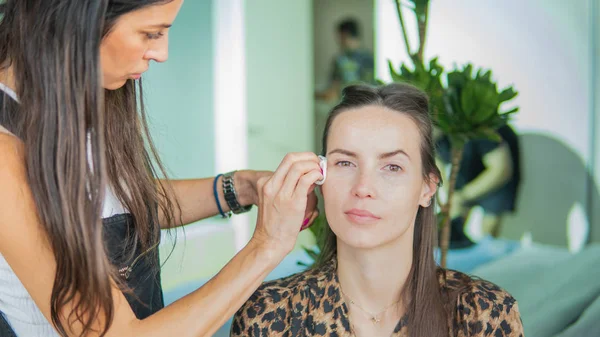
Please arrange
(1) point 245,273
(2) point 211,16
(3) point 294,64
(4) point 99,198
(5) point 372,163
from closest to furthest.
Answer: (4) point 99,198 < (1) point 245,273 < (5) point 372,163 < (2) point 211,16 < (3) point 294,64

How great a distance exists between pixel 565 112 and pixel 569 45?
0.42 m

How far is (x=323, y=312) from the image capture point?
1.46 meters

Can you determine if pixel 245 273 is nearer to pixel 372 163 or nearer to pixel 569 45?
pixel 372 163

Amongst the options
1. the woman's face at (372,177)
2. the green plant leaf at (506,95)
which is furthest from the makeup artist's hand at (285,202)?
the green plant leaf at (506,95)

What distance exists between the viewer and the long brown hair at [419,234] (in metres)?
1.48

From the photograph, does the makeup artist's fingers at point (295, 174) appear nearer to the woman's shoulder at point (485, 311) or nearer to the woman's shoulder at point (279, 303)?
the woman's shoulder at point (279, 303)

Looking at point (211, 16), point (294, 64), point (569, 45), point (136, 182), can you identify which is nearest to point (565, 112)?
point (569, 45)

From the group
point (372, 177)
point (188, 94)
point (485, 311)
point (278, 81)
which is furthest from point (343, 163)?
point (278, 81)

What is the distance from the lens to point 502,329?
1414mm

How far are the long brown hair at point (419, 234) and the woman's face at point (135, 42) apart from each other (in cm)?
57

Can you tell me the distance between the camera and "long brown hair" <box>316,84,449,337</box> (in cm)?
148

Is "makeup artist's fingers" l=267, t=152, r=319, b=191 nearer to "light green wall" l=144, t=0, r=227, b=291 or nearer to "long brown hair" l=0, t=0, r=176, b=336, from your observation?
"long brown hair" l=0, t=0, r=176, b=336

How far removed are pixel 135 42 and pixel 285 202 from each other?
396mm

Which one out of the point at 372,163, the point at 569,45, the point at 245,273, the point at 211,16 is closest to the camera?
the point at 245,273
